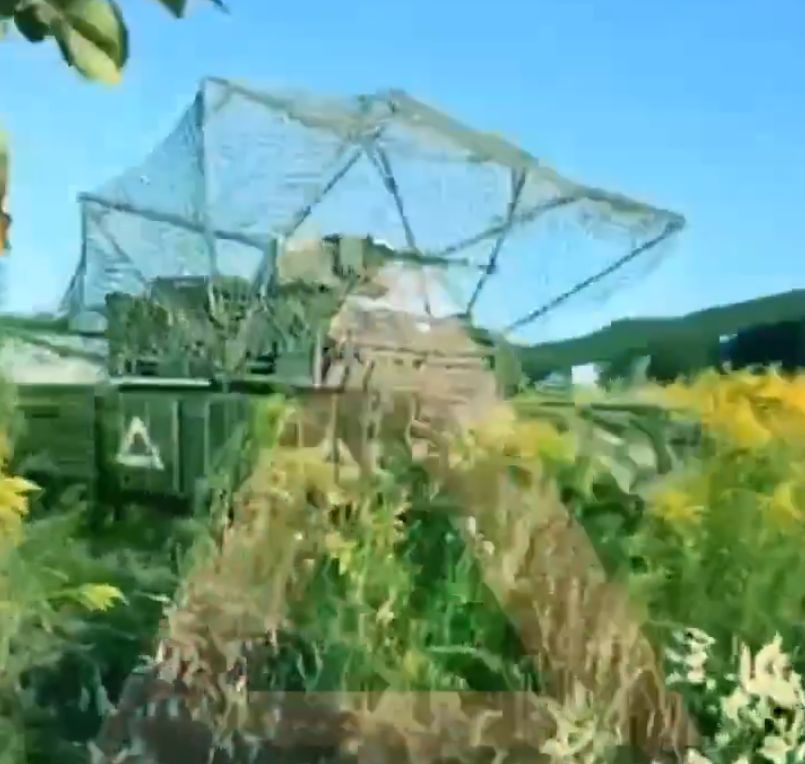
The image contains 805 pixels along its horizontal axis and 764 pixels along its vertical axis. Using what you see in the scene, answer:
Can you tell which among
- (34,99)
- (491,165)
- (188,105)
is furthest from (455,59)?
(34,99)

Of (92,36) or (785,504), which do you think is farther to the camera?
(785,504)

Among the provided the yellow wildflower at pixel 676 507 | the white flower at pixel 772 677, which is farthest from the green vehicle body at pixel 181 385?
the white flower at pixel 772 677

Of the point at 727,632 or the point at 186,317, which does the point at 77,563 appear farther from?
the point at 727,632

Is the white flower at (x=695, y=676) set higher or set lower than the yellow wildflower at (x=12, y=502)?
lower

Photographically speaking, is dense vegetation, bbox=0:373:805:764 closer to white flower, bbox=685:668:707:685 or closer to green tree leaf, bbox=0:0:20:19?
white flower, bbox=685:668:707:685

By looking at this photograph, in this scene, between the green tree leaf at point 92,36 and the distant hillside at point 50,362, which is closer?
the green tree leaf at point 92,36

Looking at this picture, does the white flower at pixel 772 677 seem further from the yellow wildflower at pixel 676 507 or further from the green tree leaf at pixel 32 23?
the green tree leaf at pixel 32 23

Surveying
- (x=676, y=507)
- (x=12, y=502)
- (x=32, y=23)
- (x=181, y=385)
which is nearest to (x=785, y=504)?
(x=676, y=507)

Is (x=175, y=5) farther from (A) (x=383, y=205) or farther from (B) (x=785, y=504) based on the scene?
(B) (x=785, y=504)
